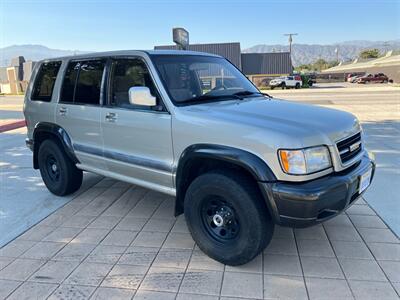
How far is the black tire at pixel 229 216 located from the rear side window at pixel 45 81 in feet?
9.45

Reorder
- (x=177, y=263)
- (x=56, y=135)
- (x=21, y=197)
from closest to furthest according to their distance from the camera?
(x=177, y=263) → (x=56, y=135) → (x=21, y=197)

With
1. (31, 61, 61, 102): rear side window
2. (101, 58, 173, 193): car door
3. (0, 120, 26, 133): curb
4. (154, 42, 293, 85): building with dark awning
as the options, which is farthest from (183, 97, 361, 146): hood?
(154, 42, 293, 85): building with dark awning

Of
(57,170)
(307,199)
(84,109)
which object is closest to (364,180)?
(307,199)

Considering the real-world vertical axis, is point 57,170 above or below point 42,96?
below

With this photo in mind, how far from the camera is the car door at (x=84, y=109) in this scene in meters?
4.39

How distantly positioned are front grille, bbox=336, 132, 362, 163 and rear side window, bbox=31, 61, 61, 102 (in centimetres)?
384

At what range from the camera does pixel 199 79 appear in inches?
166

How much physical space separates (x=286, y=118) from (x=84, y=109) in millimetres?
2560

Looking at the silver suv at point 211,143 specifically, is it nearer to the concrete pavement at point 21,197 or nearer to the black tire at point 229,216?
the black tire at point 229,216

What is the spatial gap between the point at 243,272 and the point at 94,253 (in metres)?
1.50

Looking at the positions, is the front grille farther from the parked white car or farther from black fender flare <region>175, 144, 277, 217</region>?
the parked white car

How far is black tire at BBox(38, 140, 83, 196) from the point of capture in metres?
5.10

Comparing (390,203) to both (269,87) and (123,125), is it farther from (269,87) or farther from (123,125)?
(269,87)

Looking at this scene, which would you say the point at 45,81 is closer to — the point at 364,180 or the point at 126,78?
the point at 126,78
